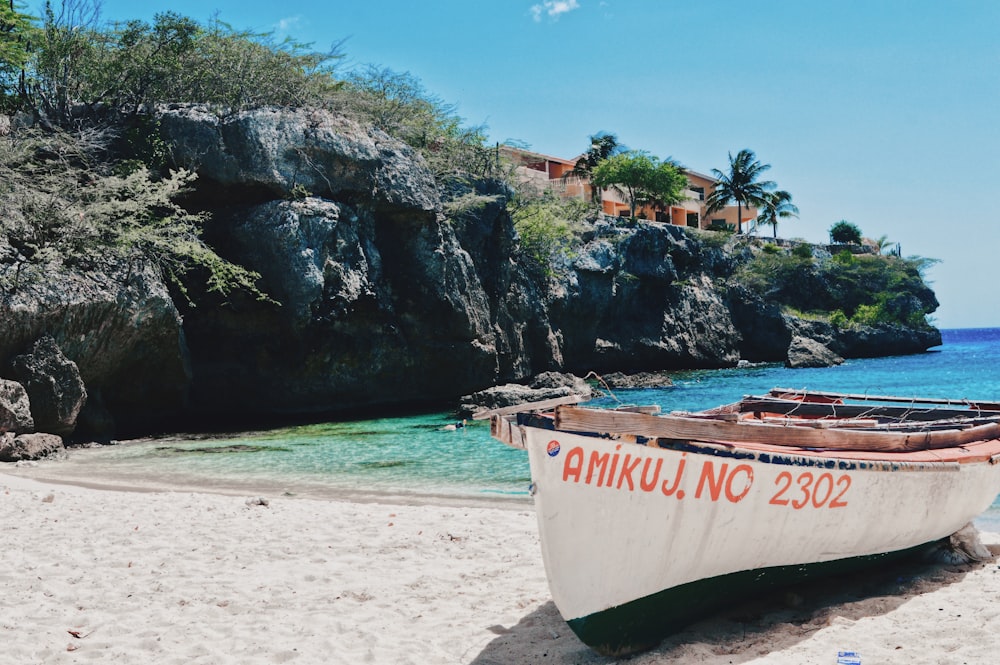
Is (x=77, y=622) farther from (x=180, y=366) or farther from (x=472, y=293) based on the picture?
(x=472, y=293)

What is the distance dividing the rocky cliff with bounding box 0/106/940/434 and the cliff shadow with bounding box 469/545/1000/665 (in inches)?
504

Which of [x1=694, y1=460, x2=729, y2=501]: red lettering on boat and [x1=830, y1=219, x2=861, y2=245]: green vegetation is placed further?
[x1=830, y1=219, x2=861, y2=245]: green vegetation

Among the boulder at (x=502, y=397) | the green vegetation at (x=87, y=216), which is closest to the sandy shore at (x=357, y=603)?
the green vegetation at (x=87, y=216)

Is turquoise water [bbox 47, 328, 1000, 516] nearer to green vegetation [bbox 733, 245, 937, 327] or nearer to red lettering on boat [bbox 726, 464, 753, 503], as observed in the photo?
red lettering on boat [bbox 726, 464, 753, 503]

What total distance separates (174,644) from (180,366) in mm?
14945

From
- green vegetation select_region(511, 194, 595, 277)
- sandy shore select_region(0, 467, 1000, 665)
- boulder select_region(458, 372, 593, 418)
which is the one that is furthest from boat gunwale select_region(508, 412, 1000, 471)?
green vegetation select_region(511, 194, 595, 277)

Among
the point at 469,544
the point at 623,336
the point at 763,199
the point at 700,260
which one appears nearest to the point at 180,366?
the point at 469,544

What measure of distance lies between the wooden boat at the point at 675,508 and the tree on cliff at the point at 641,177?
40378 millimetres

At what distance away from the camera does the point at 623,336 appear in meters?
38.1

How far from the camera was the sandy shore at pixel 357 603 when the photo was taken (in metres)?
4.62

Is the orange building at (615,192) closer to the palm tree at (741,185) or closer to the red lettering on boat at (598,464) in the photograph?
the palm tree at (741,185)

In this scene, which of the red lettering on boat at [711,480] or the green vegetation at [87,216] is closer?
the red lettering on boat at [711,480]

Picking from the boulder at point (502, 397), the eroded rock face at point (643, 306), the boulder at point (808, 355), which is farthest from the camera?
the boulder at point (808, 355)

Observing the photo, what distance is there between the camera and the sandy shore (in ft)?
15.2
